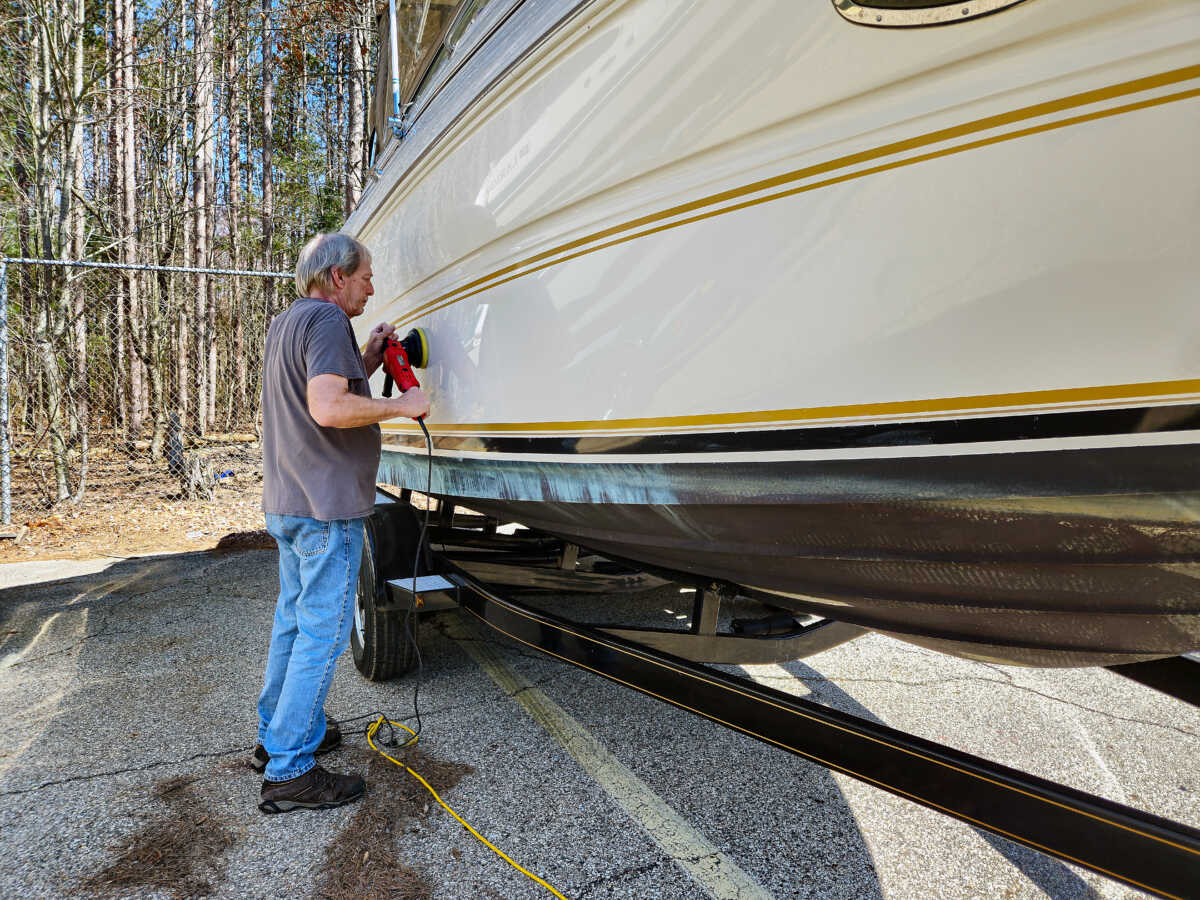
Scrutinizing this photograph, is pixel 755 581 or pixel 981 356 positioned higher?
pixel 981 356

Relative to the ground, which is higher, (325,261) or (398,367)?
(325,261)

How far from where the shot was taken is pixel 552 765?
8.24 ft

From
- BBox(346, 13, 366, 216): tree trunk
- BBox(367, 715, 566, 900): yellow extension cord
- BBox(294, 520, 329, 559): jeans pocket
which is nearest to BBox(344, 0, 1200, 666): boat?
BBox(294, 520, 329, 559): jeans pocket

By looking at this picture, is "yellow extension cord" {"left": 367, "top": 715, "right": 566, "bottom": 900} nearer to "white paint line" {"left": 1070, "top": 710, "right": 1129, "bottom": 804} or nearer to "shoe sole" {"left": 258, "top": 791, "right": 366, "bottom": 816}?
"shoe sole" {"left": 258, "top": 791, "right": 366, "bottom": 816}

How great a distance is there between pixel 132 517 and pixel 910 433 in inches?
294

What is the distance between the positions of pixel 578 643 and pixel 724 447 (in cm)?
94

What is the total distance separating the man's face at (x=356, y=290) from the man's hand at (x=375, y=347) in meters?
0.11

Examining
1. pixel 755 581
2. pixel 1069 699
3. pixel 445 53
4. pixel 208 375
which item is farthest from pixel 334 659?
pixel 208 375

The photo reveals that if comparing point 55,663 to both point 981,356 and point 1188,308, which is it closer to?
point 981,356

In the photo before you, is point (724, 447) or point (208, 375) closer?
point (724, 447)

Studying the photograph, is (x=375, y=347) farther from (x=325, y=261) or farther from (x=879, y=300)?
(x=879, y=300)

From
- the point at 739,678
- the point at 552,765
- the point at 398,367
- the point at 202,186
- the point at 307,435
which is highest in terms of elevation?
the point at 202,186

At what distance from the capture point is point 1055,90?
39.8 inches

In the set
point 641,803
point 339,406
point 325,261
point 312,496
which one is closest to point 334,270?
point 325,261
